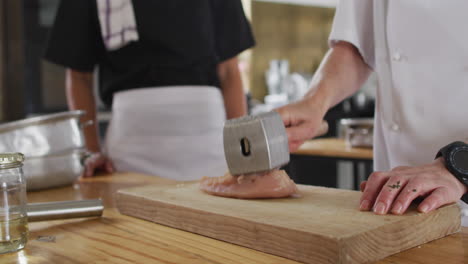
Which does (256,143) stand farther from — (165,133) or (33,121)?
(165,133)

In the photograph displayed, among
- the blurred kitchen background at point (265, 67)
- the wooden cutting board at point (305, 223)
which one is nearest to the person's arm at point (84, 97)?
the wooden cutting board at point (305, 223)

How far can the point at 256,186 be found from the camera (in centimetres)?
108

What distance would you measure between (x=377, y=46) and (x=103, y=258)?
922 mm

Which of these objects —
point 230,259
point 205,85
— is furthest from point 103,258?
point 205,85

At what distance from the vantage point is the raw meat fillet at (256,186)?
42.2 inches

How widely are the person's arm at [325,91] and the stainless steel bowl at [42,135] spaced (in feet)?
2.10

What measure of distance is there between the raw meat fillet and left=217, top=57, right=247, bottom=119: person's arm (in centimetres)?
102

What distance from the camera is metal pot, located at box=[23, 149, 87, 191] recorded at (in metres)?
1.43

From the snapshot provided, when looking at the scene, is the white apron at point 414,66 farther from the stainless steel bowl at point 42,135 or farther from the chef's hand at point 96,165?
the chef's hand at point 96,165

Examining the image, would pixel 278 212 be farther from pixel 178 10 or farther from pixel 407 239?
pixel 178 10

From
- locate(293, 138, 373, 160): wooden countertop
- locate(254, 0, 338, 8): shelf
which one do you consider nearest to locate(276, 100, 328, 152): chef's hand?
locate(293, 138, 373, 160): wooden countertop

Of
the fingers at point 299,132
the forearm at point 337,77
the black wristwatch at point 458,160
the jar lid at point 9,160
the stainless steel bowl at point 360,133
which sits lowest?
the stainless steel bowl at point 360,133

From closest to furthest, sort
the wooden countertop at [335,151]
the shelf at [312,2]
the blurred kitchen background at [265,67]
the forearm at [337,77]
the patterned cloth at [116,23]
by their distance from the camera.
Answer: the forearm at [337,77]
the patterned cloth at [116,23]
the wooden countertop at [335,151]
the blurred kitchen background at [265,67]
the shelf at [312,2]

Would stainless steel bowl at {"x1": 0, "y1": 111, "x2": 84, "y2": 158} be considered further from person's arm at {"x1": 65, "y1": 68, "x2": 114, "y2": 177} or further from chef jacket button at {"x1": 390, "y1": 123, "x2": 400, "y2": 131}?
chef jacket button at {"x1": 390, "y1": 123, "x2": 400, "y2": 131}
